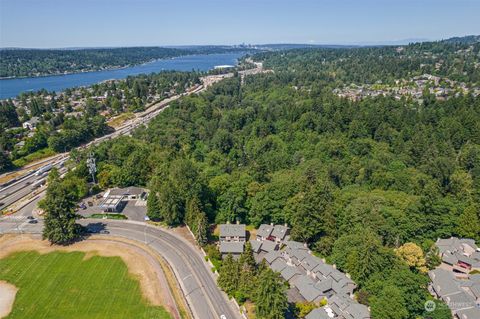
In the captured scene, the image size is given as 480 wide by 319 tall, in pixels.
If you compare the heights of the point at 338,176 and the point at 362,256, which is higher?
the point at 362,256

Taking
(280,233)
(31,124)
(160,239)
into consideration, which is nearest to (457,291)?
(280,233)

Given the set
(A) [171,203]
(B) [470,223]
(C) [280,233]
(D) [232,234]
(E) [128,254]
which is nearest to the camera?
(E) [128,254]

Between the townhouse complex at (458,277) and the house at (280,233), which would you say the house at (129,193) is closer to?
the house at (280,233)

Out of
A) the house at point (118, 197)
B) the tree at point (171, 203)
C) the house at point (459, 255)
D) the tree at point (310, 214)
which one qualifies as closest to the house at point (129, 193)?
the house at point (118, 197)

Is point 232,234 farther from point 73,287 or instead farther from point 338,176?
point 338,176

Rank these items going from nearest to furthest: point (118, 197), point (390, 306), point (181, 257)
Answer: point (390, 306), point (181, 257), point (118, 197)

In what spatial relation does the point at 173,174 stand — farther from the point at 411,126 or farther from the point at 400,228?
the point at 411,126

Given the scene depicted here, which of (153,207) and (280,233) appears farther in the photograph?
(153,207)

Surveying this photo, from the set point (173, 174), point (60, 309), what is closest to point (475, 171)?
point (173, 174)
